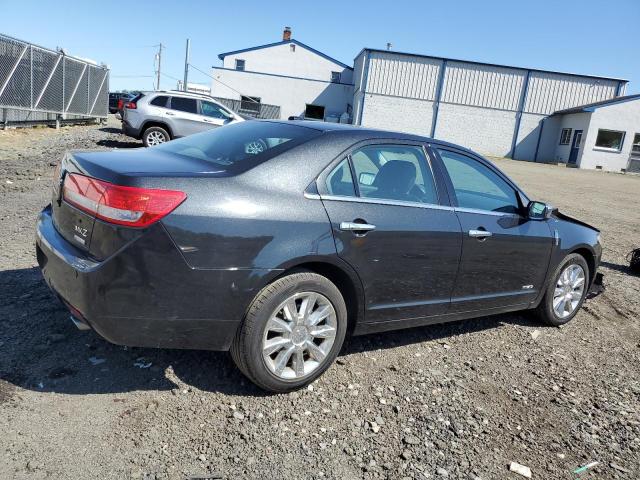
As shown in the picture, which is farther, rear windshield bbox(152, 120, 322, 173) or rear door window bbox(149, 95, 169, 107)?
rear door window bbox(149, 95, 169, 107)

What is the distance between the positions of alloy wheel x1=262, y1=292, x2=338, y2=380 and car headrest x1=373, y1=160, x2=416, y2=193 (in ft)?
3.14

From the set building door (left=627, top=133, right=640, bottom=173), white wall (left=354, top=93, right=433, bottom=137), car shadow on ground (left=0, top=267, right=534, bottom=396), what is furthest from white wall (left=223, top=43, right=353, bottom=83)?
car shadow on ground (left=0, top=267, right=534, bottom=396)

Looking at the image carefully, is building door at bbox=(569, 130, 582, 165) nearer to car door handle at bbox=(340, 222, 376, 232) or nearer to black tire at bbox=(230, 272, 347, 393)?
car door handle at bbox=(340, 222, 376, 232)

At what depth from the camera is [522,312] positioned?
5219mm

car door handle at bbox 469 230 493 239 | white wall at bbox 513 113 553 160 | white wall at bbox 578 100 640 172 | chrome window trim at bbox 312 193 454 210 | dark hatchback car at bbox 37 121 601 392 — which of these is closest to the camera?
dark hatchback car at bbox 37 121 601 392

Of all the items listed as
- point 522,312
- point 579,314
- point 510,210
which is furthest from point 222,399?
point 579,314

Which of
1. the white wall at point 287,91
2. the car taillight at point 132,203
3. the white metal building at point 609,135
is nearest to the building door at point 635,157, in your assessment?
the white metal building at point 609,135

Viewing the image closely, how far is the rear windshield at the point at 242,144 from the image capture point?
3.14 metres

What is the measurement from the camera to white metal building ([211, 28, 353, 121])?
44.3 meters

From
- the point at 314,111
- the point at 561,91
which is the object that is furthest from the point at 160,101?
the point at 561,91

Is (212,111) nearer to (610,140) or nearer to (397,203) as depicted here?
(397,203)

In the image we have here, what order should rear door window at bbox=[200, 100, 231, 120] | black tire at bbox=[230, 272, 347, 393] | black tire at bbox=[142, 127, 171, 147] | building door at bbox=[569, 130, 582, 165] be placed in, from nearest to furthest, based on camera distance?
black tire at bbox=[230, 272, 347, 393] → black tire at bbox=[142, 127, 171, 147] → rear door window at bbox=[200, 100, 231, 120] → building door at bbox=[569, 130, 582, 165]

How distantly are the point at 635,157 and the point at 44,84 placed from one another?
34.4m

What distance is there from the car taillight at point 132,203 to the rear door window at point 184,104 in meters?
12.8
